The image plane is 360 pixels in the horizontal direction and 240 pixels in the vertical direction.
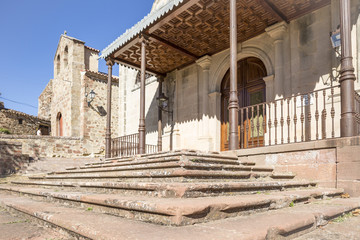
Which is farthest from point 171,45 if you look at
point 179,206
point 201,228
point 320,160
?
point 201,228

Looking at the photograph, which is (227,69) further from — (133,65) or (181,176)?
(181,176)

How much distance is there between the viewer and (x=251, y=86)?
24.9 feet

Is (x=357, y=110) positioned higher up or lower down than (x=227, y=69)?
lower down

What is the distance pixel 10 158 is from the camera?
8.68 metres

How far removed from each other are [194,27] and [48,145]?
8.85 metres

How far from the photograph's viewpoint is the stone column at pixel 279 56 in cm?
657

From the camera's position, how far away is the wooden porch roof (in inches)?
241

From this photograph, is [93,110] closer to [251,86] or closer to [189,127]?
[189,127]

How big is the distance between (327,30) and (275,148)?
330 centimetres

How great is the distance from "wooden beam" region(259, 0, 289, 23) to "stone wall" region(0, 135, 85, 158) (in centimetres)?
1000

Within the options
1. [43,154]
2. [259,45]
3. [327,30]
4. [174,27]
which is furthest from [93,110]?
[327,30]

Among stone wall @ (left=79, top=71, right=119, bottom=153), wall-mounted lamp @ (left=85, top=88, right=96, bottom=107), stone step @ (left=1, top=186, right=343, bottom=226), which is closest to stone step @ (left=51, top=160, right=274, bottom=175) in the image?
stone step @ (left=1, top=186, right=343, bottom=226)

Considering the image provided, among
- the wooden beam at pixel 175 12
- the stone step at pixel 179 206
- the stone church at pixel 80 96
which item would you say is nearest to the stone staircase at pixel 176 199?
the stone step at pixel 179 206

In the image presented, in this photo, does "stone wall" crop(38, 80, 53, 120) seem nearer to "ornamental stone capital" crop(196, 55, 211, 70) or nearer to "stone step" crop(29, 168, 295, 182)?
"ornamental stone capital" crop(196, 55, 211, 70)
